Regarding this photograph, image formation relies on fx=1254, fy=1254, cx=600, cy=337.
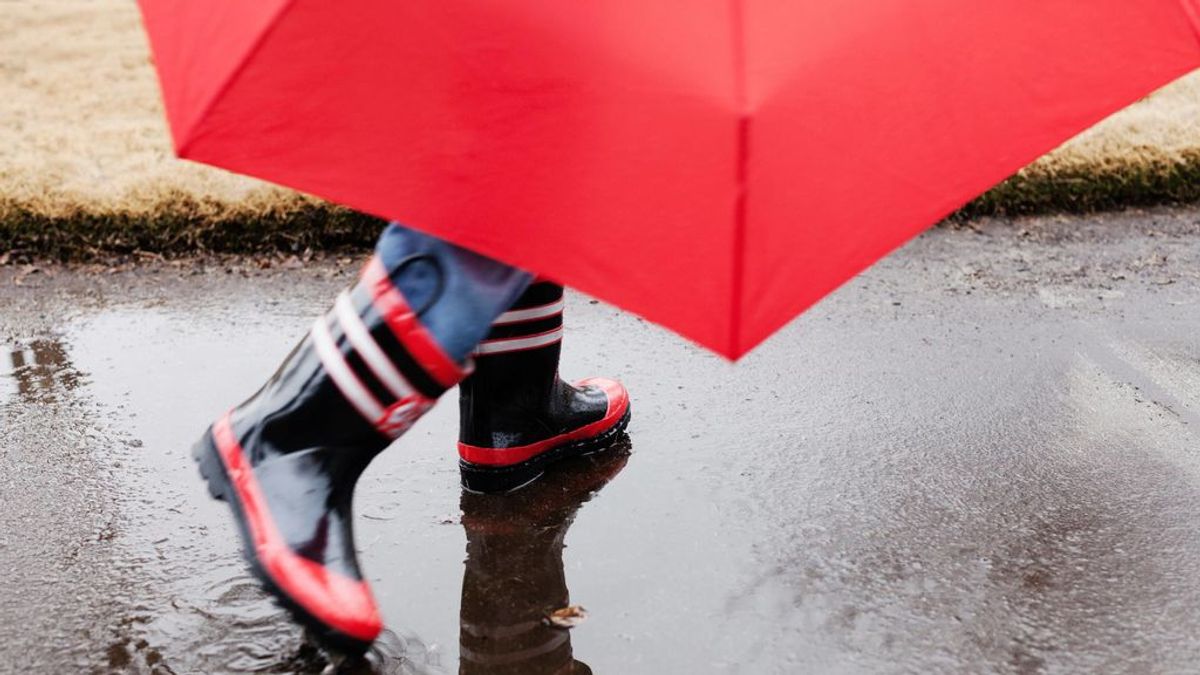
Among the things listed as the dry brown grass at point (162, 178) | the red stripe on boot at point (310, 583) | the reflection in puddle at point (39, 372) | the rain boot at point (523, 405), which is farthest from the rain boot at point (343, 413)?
the dry brown grass at point (162, 178)

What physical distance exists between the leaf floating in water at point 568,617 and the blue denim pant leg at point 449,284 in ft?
1.79

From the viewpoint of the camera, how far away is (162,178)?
13.2 feet

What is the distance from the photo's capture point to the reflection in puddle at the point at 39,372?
296 cm

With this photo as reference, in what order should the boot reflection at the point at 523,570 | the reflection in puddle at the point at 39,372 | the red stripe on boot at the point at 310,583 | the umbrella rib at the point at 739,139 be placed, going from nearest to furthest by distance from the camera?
the umbrella rib at the point at 739,139, the red stripe on boot at the point at 310,583, the boot reflection at the point at 523,570, the reflection in puddle at the point at 39,372

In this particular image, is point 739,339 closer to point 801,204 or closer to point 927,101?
point 801,204

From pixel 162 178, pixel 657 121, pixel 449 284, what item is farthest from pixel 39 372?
pixel 657 121

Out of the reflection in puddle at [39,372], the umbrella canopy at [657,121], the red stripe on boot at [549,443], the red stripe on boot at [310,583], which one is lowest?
the reflection in puddle at [39,372]

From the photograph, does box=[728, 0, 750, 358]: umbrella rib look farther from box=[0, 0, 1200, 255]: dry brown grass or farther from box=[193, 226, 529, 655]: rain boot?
box=[0, 0, 1200, 255]: dry brown grass

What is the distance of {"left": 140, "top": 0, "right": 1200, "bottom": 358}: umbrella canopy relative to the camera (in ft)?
4.57

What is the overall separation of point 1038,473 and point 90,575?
6.06ft

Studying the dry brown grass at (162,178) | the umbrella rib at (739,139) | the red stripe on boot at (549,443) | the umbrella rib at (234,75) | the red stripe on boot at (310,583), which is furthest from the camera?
the dry brown grass at (162,178)

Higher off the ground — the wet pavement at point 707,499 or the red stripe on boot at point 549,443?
the red stripe on boot at point 549,443

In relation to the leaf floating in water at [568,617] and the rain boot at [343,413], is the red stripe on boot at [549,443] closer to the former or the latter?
the leaf floating in water at [568,617]

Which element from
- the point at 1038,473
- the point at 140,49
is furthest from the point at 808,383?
the point at 140,49
